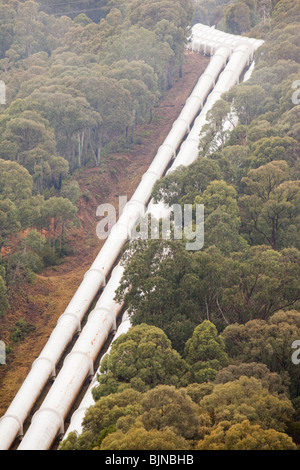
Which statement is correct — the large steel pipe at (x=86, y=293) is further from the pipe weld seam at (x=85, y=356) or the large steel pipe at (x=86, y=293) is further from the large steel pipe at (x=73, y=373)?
the pipe weld seam at (x=85, y=356)

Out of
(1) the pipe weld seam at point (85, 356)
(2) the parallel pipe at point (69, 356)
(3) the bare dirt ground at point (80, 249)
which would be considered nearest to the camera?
(2) the parallel pipe at point (69, 356)

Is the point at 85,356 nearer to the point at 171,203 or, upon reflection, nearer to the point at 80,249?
the point at 171,203

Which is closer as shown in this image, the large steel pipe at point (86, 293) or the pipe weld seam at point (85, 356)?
the large steel pipe at point (86, 293)

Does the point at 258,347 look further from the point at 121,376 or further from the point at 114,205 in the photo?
the point at 114,205

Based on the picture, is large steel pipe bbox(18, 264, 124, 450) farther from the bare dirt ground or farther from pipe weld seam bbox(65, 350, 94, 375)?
the bare dirt ground

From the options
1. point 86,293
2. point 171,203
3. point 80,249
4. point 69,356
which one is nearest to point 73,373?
point 69,356

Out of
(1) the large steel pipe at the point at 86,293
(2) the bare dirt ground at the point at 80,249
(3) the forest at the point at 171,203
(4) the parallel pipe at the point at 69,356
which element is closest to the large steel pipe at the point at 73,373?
(4) the parallel pipe at the point at 69,356

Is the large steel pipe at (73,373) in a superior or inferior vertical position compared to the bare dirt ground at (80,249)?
inferior

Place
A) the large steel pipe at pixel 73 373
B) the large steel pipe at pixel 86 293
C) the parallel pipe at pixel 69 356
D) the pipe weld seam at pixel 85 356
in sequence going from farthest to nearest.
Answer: the pipe weld seam at pixel 85 356 → the large steel pipe at pixel 86 293 → the parallel pipe at pixel 69 356 → the large steel pipe at pixel 73 373

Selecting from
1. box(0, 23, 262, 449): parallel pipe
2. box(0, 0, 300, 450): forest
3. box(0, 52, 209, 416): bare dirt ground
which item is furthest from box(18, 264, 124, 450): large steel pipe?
box(0, 52, 209, 416): bare dirt ground
